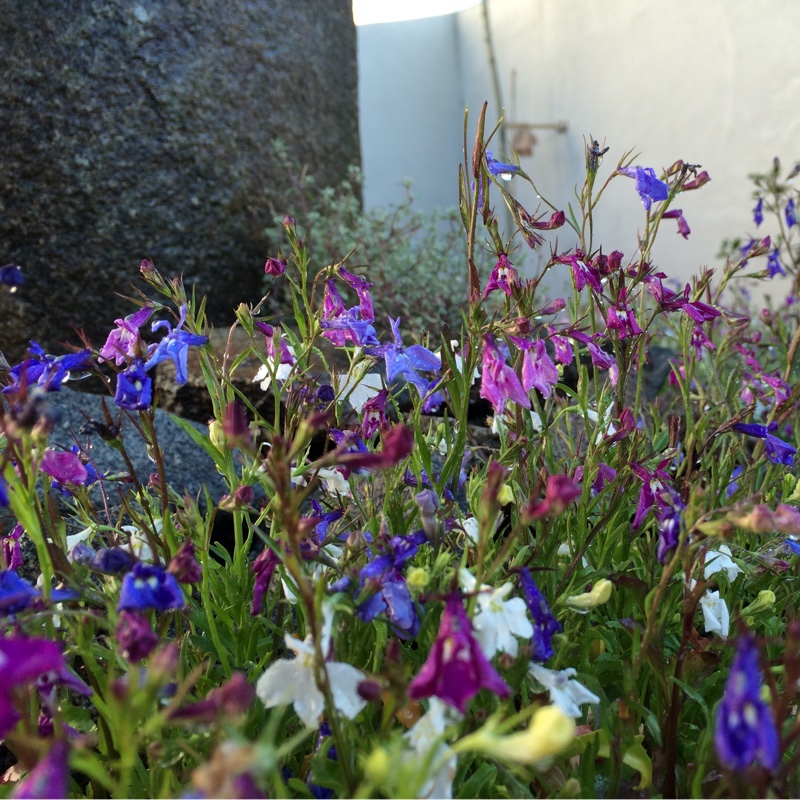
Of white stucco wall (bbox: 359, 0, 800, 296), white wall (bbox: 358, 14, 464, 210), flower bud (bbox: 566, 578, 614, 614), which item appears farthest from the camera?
white wall (bbox: 358, 14, 464, 210)

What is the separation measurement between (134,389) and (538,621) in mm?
459

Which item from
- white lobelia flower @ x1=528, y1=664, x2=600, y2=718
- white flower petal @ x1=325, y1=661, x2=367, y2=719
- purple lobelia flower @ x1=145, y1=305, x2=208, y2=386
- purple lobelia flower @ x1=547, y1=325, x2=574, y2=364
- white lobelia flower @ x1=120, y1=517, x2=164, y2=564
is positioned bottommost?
white lobelia flower @ x1=528, y1=664, x2=600, y2=718

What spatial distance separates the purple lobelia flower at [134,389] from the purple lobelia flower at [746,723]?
0.58m

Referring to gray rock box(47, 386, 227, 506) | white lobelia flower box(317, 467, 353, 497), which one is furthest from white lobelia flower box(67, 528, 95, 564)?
gray rock box(47, 386, 227, 506)

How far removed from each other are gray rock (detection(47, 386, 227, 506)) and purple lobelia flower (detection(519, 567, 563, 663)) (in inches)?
39.0

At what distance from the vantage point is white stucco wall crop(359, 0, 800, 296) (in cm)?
385

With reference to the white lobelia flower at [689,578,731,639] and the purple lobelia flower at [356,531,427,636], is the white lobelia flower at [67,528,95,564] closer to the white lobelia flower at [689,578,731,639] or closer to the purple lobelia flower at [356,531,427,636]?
the purple lobelia flower at [356,531,427,636]

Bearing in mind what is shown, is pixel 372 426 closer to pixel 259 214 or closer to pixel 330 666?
pixel 330 666

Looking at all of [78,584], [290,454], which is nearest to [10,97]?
[78,584]

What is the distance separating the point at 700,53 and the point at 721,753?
4622mm

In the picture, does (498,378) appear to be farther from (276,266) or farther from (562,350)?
(276,266)

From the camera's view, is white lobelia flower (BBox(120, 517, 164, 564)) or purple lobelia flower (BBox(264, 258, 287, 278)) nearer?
white lobelia flower (BBox(120, 517, 164, 564))

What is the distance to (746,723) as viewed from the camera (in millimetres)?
401

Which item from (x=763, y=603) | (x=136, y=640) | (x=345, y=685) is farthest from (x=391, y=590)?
(x=763, y=603)
